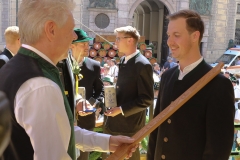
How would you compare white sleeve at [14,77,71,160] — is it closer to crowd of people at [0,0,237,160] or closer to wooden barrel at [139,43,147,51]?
crowd of people at [0,0,237,160]

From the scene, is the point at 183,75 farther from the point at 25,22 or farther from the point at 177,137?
the point at 25,22

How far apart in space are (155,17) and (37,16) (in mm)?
22647

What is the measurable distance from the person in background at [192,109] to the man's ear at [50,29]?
953 mm

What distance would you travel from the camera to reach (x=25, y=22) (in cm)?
129

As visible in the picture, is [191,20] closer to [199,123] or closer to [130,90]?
[199,123]

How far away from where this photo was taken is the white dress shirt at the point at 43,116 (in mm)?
1120

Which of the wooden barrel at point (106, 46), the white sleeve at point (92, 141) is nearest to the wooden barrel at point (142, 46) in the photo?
the wooden barrel at point (106, 46)

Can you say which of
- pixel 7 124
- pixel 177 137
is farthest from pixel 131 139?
pixel 7 124

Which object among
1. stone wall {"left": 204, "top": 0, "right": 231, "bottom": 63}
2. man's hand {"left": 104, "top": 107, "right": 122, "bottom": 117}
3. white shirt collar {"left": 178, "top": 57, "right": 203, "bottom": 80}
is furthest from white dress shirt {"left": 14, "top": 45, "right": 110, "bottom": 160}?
stone wall {"left": 204, "top": 0, "right": 231, "bottom": 63}

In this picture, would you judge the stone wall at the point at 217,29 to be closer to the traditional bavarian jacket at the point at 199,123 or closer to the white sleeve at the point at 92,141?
the traditional bavarian jacket at the point at 199,123

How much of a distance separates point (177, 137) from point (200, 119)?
195 millimetres

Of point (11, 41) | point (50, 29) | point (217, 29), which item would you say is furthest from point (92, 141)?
point (217, 29)

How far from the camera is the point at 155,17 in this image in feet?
76.4

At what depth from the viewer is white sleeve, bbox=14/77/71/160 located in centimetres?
112
